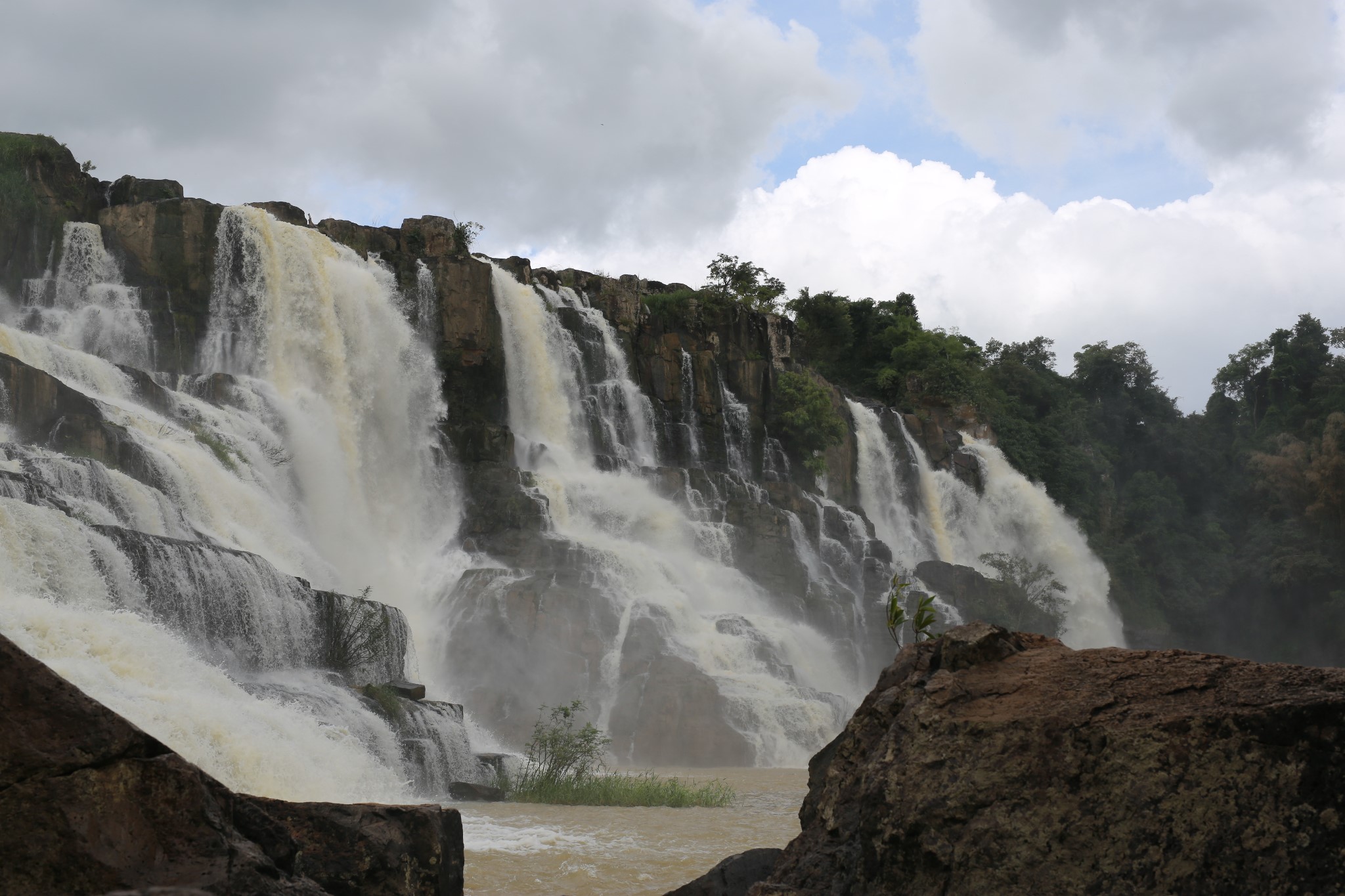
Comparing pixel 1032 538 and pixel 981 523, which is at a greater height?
pixel 981 523

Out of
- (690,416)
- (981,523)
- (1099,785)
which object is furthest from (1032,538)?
(1099,785)

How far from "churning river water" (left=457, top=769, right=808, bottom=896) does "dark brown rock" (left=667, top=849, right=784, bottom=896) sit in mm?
2507

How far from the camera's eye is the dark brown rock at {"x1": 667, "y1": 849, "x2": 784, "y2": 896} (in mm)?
5707

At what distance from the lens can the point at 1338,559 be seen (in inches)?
1791

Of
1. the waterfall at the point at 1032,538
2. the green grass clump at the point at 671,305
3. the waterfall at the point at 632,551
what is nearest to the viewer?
the waterfall at the point at 632,551

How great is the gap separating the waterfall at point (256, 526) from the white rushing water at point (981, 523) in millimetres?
19149

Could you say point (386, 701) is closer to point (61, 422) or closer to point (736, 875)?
point (61, 422)

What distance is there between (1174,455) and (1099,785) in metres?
59.7

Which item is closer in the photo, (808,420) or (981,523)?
(808,420)

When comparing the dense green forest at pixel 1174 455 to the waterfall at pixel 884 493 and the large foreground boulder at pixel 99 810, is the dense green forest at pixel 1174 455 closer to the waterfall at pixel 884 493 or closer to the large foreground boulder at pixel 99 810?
the waterfall at pixel 884 493

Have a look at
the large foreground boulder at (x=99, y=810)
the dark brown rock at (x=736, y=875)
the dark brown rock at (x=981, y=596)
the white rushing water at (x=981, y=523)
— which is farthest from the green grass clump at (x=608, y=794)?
the white rushing water at (x=981, y=523)

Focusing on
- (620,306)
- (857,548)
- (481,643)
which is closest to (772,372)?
(620,306)

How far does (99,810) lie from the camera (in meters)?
Result: 3.65

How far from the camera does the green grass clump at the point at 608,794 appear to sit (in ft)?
50.1
